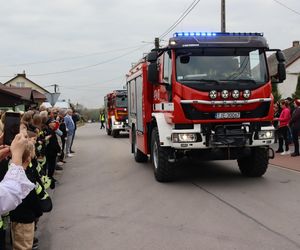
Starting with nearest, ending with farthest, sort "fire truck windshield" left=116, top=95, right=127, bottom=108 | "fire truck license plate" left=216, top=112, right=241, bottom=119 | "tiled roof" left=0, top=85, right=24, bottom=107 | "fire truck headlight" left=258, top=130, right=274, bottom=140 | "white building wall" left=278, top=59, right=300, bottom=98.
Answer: "fire truck license plate" left=216, top=112, right=241, bottom=119
"fire truck headlight" left=258, top=130, right=274, bottom=140
"tiled roof" left=0, top=85, right=24, bottom=107
"fire truck windshield" left=116, top=95, right=127, bottom=108
"white building wall" left=278, top=59, right=300, bottom=98

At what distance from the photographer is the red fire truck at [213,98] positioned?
948 cm

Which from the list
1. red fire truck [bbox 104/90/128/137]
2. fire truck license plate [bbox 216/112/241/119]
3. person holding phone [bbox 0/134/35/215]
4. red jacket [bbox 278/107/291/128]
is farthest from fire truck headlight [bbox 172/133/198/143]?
red fire truck [bbox 104/90/128/137]

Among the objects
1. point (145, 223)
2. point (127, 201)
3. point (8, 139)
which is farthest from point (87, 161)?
point (8, 139)

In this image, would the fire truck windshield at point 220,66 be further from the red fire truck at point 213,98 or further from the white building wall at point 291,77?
the white building wall at point 291,77

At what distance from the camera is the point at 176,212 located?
7.43 metres

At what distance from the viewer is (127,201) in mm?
8484

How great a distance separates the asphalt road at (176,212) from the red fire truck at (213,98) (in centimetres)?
71

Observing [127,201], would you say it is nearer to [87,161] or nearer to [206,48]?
[206,48]

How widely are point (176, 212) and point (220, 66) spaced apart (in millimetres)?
3672

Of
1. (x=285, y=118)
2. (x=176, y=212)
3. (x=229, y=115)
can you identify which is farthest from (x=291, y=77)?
(x=176, y=212)

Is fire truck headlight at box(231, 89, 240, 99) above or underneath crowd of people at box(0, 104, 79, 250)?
above

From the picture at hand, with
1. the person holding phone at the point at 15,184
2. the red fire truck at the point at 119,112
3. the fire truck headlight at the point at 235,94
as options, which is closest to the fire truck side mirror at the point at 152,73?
the fire truck headlight at the point at 235,94

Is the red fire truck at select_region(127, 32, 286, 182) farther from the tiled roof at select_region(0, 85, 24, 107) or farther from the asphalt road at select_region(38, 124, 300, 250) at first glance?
the tiled roof at select_region(0, 85, 24, 107)

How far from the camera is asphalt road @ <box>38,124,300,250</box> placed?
591 centimetres
